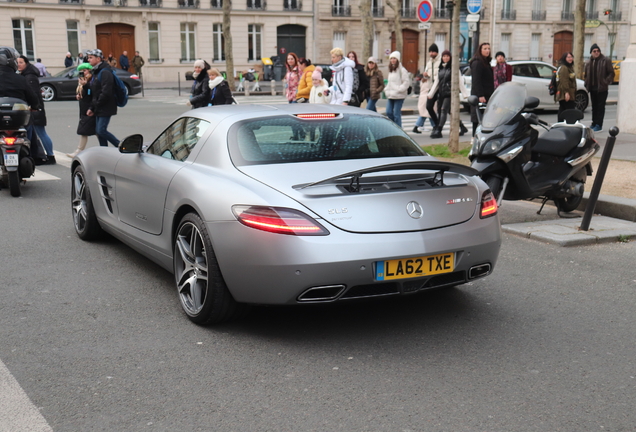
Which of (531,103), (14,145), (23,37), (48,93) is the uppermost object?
(23,37)

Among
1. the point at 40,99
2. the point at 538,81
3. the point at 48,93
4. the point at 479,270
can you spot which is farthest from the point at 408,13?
the point at 479,270

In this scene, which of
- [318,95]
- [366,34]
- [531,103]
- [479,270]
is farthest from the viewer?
[366,34]

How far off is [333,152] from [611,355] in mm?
2033

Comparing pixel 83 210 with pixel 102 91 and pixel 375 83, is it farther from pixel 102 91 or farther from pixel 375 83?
pixel 375 83

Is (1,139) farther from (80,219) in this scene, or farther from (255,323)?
(255,323)

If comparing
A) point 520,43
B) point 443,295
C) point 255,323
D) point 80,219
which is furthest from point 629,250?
point 520,43

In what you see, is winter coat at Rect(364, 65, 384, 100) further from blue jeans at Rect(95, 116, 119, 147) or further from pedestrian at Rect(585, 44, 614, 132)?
blue jeans at Rect(95, 116, 119, 147)

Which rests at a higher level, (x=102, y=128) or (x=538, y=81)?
(x=538, y=81)

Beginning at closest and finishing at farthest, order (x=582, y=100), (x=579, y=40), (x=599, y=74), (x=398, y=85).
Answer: (x=398, y=85), (x=599, y=74), (x=582, y=100), (x=579, y=40)

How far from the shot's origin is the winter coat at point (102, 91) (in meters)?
12.4

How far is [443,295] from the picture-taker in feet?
17.9

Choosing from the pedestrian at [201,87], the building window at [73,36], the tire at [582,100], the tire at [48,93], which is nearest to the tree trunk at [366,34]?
the tire at [582,100]

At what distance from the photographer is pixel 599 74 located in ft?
52.8

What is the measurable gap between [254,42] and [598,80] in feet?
123
